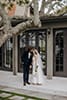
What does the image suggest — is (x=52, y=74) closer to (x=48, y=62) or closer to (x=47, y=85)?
(x=48, y=62)

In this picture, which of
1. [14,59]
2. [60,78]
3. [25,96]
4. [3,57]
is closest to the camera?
[25,96]

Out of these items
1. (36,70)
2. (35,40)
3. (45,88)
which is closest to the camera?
(45,88)

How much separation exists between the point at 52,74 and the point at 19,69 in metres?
2.93

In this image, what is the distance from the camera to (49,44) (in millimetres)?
15797

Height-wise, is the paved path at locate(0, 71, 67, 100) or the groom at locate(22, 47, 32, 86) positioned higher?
the groom at locate(22, 47, 32, 86)

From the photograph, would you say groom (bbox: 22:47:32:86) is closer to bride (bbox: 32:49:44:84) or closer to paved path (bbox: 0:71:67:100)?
bride (bbox: 32:49:44:84)

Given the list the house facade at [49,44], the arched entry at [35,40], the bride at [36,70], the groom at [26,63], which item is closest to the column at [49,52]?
the house facade at [49,44]

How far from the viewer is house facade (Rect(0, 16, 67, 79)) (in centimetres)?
1557

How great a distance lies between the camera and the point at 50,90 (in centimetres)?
1219

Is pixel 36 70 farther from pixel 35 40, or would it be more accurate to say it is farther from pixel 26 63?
pixel 35 40

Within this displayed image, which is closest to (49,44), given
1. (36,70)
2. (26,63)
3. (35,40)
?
(35,40)

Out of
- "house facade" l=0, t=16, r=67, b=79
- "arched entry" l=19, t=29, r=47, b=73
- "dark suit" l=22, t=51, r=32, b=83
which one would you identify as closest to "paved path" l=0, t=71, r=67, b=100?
"dark suit" l=22, t=51, r=32, b=83

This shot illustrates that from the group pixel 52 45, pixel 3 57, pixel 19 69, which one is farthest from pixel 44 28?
pixel 3 57

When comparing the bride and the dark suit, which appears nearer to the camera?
the dark suit
